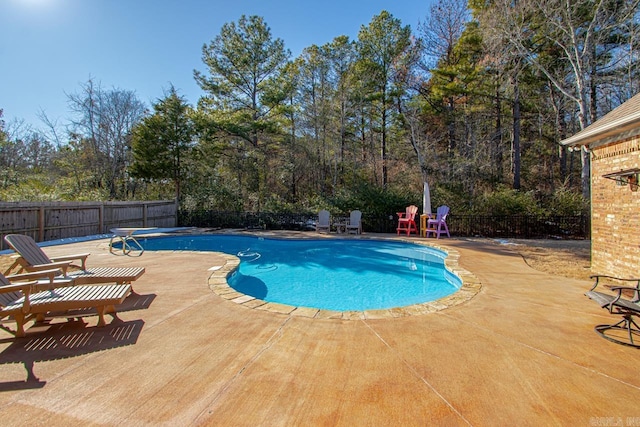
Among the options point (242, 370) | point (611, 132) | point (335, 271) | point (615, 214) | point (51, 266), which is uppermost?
point (611, 132)

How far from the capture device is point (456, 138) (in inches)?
581

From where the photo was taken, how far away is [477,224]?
32.8ft

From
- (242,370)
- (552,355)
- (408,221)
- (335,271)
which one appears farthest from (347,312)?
(408,221)

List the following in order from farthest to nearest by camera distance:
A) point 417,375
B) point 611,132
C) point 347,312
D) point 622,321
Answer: point 611,132
point 347,312
point 622,321
point 417,375

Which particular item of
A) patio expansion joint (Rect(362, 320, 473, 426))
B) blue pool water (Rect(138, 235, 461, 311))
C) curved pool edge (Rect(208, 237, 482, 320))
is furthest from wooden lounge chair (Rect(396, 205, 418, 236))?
patio expansion joint (Rect(362, 320, 473, 426))

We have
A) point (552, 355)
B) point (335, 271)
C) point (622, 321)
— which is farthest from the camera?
point (335, 271)

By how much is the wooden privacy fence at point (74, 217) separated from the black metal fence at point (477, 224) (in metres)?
3.52

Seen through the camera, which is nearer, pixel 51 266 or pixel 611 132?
pixel 51 266

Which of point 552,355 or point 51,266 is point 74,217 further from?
point 552,355

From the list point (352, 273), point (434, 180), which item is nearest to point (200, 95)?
point (434, 180)

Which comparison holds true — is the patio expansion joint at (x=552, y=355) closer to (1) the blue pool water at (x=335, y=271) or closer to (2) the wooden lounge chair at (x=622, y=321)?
(2) the wooden lounge chair at (x=622, y=321)

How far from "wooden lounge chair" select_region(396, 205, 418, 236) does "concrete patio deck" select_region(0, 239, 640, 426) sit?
6.60 m

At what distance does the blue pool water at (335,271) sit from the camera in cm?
495

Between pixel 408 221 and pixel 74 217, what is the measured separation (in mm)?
11241
